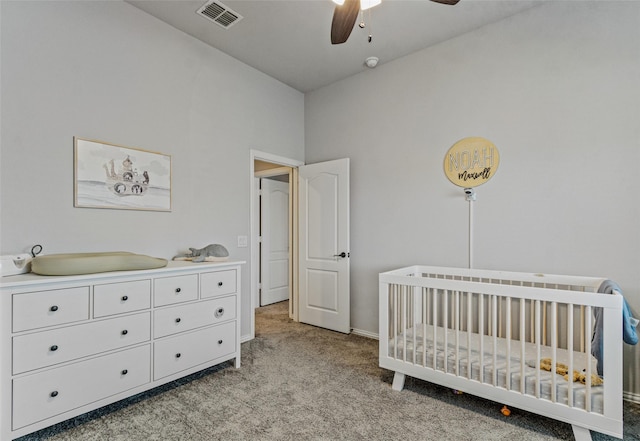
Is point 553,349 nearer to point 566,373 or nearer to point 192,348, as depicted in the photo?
point 566,373

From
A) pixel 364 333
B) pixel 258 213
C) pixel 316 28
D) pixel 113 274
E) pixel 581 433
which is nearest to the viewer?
pixel 581 433

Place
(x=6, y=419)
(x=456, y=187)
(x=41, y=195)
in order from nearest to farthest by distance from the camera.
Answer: (x=6, y=419)
(x=41, y=195)
(x=456, y=187)

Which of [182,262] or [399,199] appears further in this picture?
[399,199]

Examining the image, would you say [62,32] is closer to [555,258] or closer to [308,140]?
[308,140]

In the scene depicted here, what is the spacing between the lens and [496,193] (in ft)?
8.94

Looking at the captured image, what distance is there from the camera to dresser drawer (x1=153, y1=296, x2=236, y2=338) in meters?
2.24

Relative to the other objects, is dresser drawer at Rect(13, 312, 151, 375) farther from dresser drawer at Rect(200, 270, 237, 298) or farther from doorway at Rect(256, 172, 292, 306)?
doorway at Rect(256, 172, 292, 306)

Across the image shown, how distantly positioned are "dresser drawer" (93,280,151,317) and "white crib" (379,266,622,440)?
5.50 feet

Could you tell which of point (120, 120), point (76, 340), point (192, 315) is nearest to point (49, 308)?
point (76, 340)

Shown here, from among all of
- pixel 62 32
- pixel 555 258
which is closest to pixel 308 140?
pixel 62 32

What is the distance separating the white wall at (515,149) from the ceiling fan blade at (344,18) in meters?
1.47

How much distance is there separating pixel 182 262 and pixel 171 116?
4.21 feet

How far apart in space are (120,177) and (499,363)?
118 inches

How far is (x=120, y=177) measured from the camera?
2.47 m
